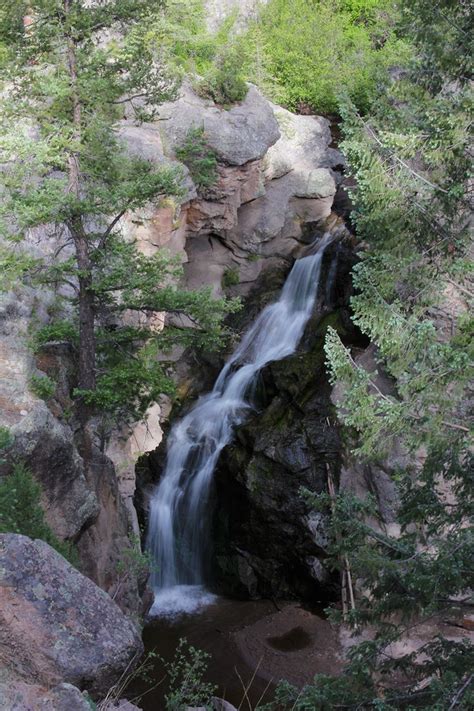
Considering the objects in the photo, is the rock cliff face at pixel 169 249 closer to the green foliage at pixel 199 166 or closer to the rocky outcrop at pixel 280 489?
the green foliage at pixel 199 166

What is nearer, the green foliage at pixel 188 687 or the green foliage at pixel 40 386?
the green foliage at pixel 188 687

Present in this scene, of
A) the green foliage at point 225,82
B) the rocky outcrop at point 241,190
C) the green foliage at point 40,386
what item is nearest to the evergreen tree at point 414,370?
the green foliage at point 40,386

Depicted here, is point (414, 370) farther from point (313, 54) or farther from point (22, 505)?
point (313, 54)

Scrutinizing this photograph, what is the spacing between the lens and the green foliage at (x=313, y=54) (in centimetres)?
2245

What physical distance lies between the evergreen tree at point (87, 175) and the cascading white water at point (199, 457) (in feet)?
22.3

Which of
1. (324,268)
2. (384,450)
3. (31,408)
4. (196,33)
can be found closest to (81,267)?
(31,408)

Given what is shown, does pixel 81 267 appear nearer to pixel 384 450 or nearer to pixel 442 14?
pixel 384 450

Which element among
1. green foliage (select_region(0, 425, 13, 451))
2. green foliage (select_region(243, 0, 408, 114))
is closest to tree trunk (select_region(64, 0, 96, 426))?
green foliage (select_region(0, 425, 13, 451))

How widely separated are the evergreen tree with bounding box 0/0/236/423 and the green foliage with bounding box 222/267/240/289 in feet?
32.9

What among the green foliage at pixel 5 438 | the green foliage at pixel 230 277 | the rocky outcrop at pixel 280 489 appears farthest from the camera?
the green foliage at pixel 230 277

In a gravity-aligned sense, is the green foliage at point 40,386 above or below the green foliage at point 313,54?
below

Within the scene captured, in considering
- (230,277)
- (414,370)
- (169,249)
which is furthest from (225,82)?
(414,370)

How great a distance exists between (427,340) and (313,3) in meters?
22.8

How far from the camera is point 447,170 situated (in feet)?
26.7
